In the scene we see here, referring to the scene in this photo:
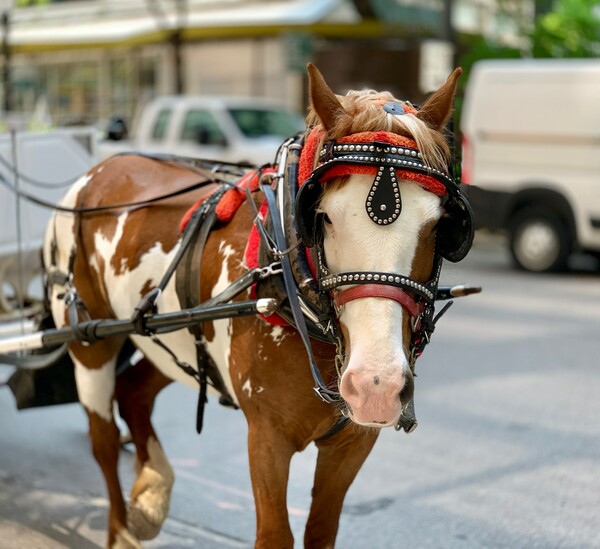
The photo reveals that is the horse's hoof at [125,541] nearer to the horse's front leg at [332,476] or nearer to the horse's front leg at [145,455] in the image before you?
the horse's front leg at [145,455]

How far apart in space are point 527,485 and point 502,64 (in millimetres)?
8352

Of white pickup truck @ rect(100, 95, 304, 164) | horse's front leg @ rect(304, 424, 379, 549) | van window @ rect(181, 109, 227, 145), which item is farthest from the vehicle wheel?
horse's front leg @ rect(304, 424, 379, 549)

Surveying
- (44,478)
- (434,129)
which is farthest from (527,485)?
(434,129)

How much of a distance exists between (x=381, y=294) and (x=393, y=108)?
0.58m

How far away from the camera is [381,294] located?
8.29ft

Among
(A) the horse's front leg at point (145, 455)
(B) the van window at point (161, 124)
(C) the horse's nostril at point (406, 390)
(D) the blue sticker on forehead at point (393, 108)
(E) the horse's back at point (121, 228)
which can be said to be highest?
(D) the blue sticker on forehead at point (393, 108)

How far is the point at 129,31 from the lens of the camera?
2453 cm

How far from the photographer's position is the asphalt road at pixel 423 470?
4469 millimetres

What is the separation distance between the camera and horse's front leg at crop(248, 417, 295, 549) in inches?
117

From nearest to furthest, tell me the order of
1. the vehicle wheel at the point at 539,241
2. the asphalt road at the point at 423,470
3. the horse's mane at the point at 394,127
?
the horse's mane at the point at 394,127
the asphalt road at the point at 423,470
the vehicle wheel at the point at 539,241

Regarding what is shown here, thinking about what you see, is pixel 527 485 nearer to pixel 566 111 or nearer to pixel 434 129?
pixel 434 129

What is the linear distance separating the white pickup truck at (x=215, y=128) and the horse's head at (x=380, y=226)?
10809 mm

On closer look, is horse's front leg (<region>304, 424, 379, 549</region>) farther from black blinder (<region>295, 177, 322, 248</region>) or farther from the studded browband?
the studded browband

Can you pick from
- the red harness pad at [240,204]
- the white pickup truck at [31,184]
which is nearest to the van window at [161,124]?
the white pickup truck at [31,184]
